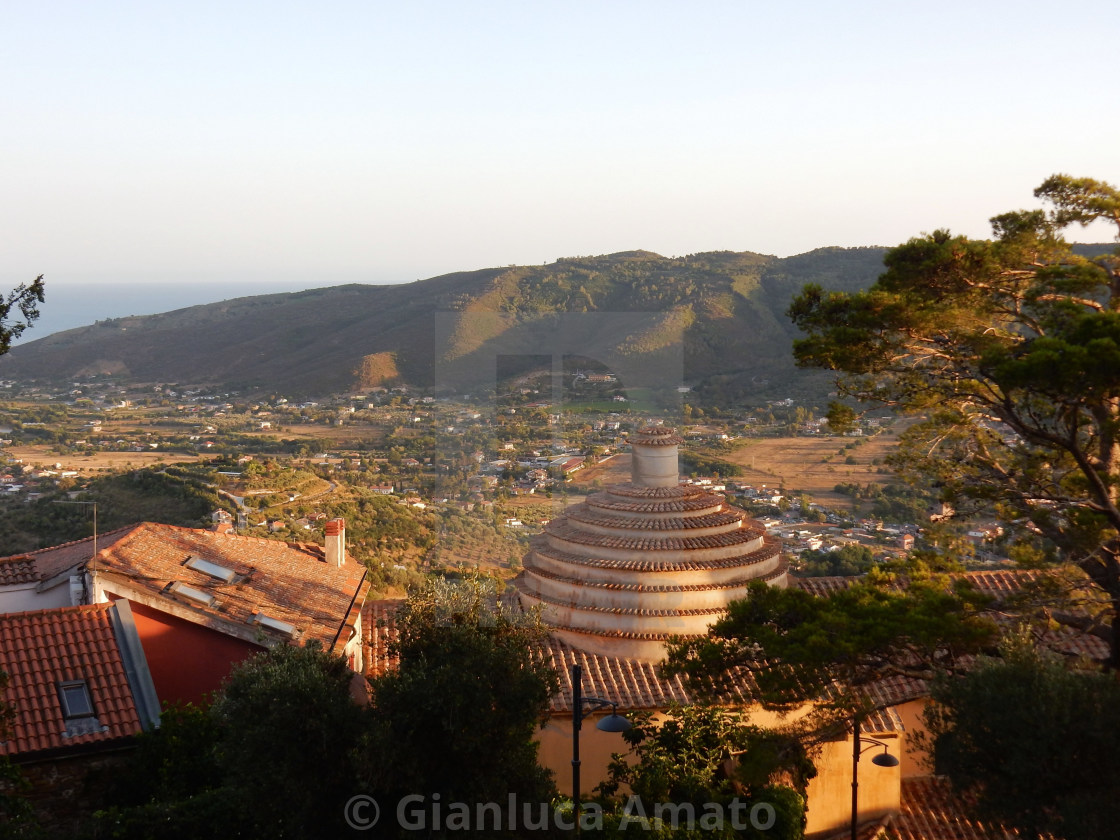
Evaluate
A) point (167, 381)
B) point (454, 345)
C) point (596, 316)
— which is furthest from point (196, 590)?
point (167, 381)

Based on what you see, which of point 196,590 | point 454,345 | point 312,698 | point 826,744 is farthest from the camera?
point 454,345

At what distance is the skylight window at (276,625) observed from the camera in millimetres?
11352

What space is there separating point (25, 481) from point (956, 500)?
29749mm

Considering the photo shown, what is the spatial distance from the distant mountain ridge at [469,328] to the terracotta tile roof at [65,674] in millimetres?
9700

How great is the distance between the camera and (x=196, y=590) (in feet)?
37.8

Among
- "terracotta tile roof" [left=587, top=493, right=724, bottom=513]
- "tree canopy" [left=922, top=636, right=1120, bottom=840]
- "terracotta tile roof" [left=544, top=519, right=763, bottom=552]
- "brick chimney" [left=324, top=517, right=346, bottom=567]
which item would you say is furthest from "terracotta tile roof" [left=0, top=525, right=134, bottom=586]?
"tree canopy" [left=922, top=636, right=1120, bottom=840]

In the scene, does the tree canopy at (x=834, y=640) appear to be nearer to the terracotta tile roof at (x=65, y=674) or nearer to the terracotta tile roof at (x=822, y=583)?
the terracotta tile roof at (x=822, y=583)

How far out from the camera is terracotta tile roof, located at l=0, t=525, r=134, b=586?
12.1 metres

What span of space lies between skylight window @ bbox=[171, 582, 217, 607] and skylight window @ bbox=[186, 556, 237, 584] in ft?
3.25

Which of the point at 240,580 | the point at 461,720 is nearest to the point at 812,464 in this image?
the point at 240,580

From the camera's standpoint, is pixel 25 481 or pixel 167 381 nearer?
pixel 25 481

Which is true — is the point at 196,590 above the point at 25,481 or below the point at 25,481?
above

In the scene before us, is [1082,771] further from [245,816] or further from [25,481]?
[25,481]

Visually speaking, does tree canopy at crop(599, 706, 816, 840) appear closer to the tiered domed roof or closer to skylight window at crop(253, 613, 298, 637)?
the tiered domed roof
